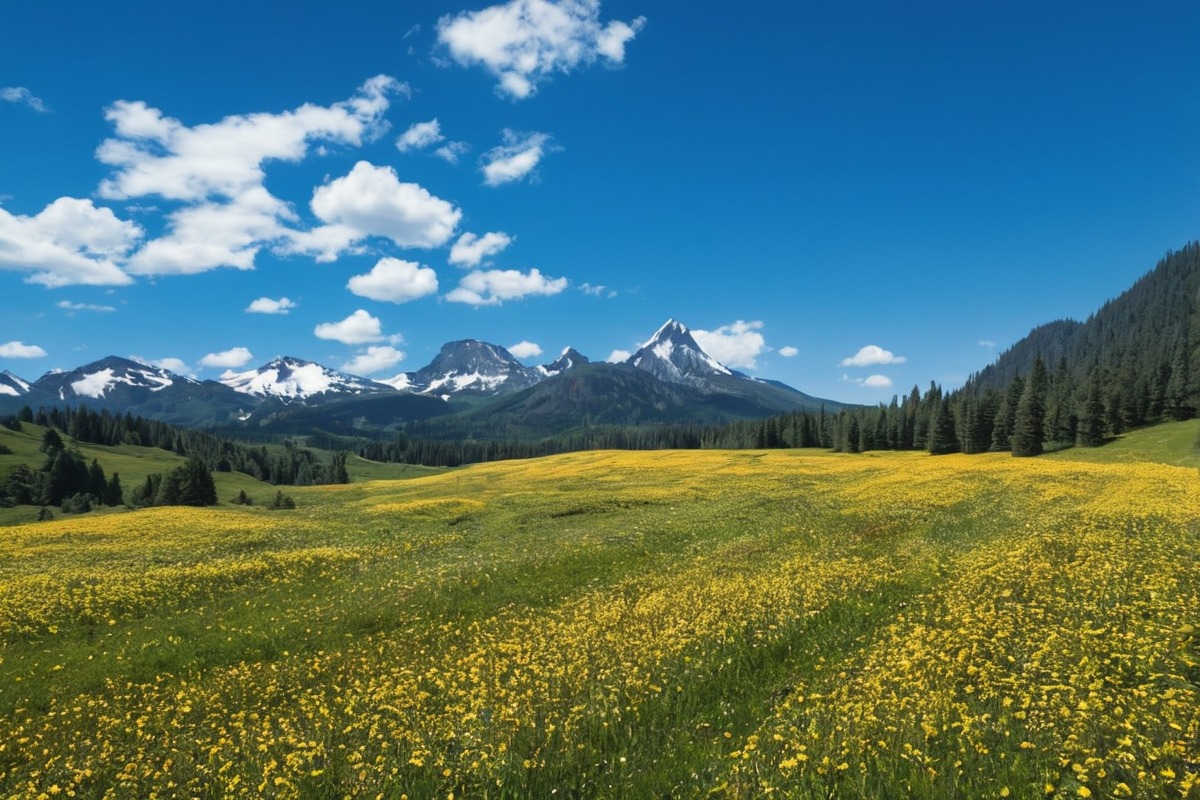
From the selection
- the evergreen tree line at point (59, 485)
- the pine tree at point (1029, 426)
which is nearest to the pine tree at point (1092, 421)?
the pine tree at point (1029, 426)

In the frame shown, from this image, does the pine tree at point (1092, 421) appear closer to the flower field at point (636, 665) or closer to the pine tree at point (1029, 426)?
the pine tree at point (1029, 426)

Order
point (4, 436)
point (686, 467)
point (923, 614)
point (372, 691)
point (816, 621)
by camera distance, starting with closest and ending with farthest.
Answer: point (372, 691)
point (923, 614)
point (816, 621)
point (686, 467)
point (4, 436)

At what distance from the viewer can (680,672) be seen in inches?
594

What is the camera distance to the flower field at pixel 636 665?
32.8 ft

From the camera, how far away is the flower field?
Answer: 9.98 metres

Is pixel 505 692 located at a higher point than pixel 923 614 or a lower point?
lower

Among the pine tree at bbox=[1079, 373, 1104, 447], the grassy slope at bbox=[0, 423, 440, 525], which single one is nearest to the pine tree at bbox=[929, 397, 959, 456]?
the pine tree at bbox=[1079, 373, 1104, 447]

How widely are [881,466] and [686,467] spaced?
1035 inches

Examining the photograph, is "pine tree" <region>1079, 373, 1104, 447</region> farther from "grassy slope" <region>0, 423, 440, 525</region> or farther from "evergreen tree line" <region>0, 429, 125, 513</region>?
"evergreen tree line" <region>0, 429, 125, 513</region>

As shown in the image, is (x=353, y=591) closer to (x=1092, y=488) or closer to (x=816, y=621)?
(x=816, y=621)

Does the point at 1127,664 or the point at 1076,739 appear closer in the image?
the point at 1076,739

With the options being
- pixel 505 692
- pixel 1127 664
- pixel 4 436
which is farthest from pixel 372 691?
pixel 4 436

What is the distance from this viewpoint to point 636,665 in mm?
15547

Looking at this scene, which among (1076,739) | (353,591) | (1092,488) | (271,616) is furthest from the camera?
(1092,488)
